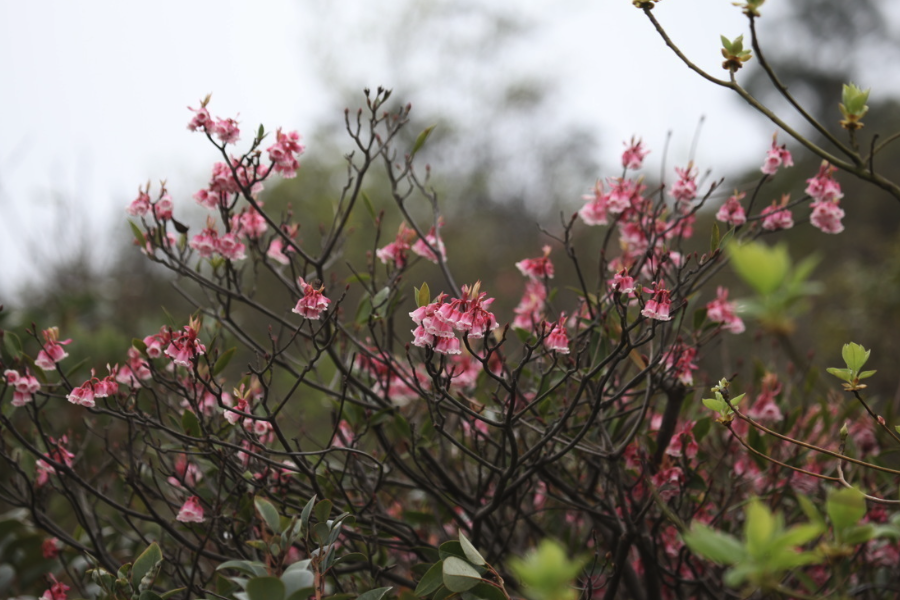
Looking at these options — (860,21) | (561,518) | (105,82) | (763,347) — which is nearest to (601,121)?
(860,21)

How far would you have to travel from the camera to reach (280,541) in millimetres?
1395

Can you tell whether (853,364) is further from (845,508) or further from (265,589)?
(265,589)

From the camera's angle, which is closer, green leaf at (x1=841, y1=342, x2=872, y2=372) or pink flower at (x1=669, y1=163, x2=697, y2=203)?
green leaf at (x1=841, y1=342, x2=872, y2=372)

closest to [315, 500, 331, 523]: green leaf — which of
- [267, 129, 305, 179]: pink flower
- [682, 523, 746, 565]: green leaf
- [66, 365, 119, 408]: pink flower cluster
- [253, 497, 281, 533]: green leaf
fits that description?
[253, 497, 281, 533]: green leaf

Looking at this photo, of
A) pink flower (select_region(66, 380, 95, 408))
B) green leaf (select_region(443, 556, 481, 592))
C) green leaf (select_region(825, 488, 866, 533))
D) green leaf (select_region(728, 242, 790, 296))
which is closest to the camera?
green leaf (select_region(728, 242, 790, 296))

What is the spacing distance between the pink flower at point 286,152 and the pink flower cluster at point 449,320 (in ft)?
2.80

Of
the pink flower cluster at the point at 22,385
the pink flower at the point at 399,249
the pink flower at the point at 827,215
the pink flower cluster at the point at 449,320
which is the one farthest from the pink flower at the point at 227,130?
the pink flower at the point at 827,215

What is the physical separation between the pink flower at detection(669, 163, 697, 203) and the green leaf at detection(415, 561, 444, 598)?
4.53ft

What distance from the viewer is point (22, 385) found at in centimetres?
187

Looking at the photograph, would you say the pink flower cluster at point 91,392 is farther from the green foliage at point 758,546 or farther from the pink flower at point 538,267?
the green foliage at point 758,546

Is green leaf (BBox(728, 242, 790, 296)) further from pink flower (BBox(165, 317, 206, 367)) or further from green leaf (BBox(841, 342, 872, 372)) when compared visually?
pink flower (BBox(165, 317, 206, 367))

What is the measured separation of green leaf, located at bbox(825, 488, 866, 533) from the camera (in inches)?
31.2

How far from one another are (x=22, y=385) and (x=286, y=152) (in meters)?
0.96

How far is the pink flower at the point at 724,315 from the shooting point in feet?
6.61
